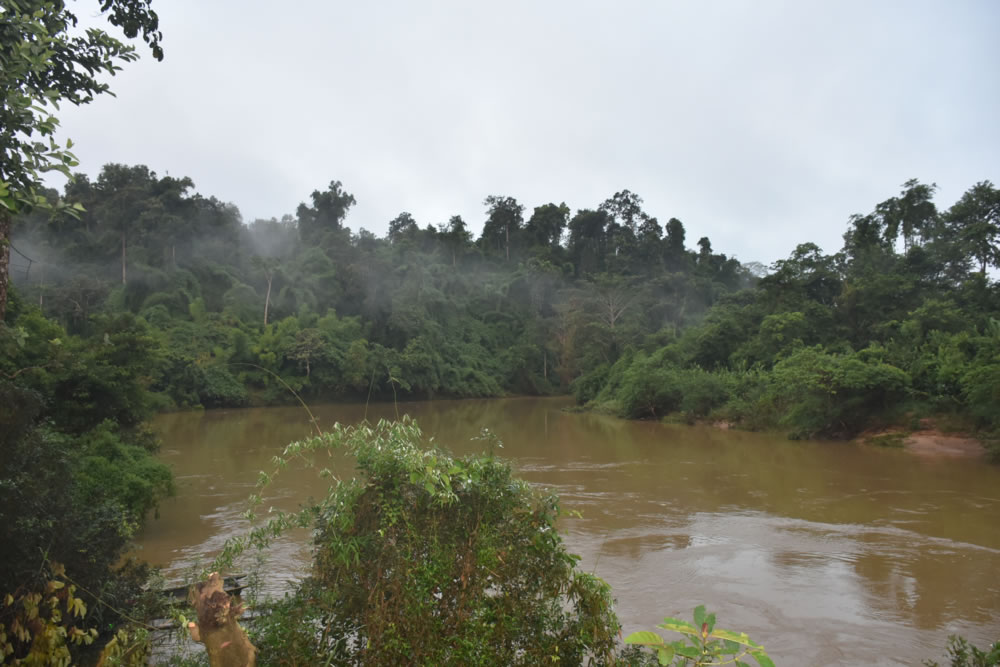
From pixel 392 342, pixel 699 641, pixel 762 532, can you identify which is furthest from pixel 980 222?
pixel 392 342

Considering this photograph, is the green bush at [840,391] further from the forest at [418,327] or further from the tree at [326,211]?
the tree at [326,211]

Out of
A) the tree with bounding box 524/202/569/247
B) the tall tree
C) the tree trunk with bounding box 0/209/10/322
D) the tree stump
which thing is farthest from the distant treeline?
the tree stump

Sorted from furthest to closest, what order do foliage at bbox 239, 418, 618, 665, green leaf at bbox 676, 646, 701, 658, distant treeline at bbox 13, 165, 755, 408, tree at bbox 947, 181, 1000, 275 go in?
distant treeline at bbox 13, 165, 755, 408 < tree at bbox 947, 181, 1000, 275 < foliage at bbox 239, 418, 618, 665 < green leaf at bbox 676, 646, 701, 658

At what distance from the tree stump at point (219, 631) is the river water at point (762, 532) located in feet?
4.07

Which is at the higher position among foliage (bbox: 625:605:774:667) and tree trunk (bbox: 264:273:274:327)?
tree trunk (bbox: 264:273:274:327)

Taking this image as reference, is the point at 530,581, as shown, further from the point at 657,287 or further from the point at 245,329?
the point at 657,287

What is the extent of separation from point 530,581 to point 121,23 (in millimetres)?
4046

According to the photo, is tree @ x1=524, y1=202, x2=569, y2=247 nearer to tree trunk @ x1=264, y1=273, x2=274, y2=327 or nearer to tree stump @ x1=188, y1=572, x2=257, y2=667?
tree trunk @ x1=264, y1=273, x2=274, y2=327

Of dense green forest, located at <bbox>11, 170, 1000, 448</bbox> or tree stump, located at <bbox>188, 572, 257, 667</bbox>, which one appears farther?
dense green forest, located at <bbox>11, 170, 1000, 448</bbox>

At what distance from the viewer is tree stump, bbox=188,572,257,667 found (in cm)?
207

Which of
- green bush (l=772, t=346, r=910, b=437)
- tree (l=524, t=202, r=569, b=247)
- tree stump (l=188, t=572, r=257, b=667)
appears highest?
tree (l=524, t=202, r=569, b=247)

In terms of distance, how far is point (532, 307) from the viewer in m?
45.8

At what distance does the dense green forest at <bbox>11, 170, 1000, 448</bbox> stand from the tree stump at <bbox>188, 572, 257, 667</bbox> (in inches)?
258

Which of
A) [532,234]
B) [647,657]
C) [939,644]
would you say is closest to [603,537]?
[939,644]
